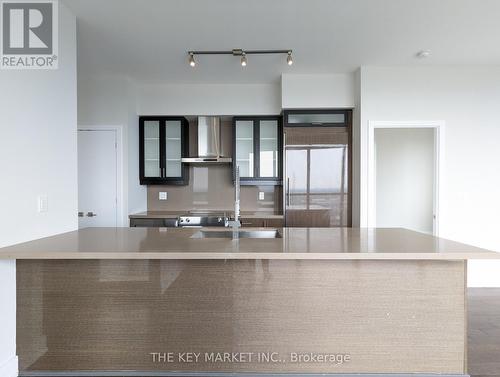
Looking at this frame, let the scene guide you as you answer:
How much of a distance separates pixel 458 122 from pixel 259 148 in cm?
247

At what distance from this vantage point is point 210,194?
489cm

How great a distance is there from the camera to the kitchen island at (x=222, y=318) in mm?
1963

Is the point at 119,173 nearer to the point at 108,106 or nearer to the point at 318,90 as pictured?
the point at 108,106

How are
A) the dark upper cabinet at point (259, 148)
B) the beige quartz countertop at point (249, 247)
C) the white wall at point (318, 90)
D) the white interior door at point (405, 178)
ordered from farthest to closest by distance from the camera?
the white interior door at point (405, 178)
the dark upper cabinet at point (259, 148)
the white wall at point (318, 90)
the beige quartz countertop at point (249, 247)

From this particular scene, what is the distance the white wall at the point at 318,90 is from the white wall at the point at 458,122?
0.26 meters

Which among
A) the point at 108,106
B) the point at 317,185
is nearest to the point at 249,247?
the point at 317,185

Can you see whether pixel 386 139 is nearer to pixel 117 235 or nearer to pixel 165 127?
pixel 165 127

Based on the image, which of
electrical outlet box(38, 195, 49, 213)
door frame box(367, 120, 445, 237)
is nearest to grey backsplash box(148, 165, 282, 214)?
door frame box(367, 120, 445, 237)

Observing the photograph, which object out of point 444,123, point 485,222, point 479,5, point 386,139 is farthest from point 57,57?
point 386,139

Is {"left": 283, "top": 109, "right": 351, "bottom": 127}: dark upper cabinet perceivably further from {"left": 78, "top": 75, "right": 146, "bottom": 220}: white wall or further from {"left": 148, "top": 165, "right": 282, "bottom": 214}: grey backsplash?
{"left": 78, "top": 75, "right": 146, "bottom": 220}: white wall

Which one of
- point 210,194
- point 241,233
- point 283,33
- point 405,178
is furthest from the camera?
point 405,178

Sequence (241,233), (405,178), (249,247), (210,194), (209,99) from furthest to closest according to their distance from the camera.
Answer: (405,178) < (210,194) < (209,99) < (241,233) < (249,247)

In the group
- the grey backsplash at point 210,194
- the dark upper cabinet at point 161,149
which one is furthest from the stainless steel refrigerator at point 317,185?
the dark upper cabinet at point 161,149

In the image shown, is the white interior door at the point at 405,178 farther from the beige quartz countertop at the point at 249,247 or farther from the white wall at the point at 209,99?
the beige quartz countertop at the point at 249,247
